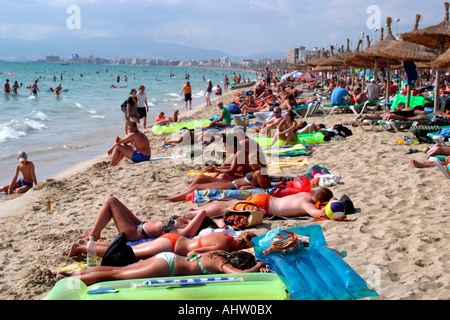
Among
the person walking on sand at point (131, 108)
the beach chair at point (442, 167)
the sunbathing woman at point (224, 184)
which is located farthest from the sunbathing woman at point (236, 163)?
the person walking on sand at point (131, 108)

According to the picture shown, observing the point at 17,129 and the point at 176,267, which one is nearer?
the point at 176,267

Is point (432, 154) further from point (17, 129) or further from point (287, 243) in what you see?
point (17, 129)

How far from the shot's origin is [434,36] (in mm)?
8117

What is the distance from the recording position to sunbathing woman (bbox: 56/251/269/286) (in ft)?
9.18

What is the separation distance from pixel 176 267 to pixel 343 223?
171 centimetres

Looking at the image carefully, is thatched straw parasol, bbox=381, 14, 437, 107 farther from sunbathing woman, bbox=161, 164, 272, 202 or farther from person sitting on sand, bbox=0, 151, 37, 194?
person sitting on sand, bbox=0, 151, 37, 194

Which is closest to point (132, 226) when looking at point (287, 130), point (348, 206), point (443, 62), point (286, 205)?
point (286, 205)

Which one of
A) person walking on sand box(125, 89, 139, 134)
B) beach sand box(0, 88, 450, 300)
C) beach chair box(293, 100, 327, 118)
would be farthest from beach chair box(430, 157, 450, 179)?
person walking on sand box(125, 89, 139, 134)

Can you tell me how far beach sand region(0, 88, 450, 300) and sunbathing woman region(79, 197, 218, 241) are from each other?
350mm

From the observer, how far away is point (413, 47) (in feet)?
30.3

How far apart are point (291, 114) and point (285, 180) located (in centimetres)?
267

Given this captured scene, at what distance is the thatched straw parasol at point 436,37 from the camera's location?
791cm
